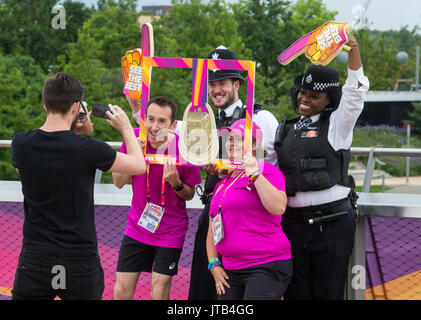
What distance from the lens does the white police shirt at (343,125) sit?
3273 mm

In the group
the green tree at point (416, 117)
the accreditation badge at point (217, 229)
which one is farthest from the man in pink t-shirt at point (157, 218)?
the green tree at point (416, 117)

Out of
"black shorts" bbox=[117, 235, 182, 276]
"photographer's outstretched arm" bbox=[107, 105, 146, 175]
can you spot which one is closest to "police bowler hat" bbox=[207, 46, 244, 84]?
"photographer's outstretched arm" bbox=[107, 105, 146, 175]

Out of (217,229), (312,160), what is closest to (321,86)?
(312,160)

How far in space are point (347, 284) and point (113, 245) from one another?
178cm

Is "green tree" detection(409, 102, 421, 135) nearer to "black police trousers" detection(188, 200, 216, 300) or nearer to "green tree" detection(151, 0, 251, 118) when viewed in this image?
"green tree" detection(151, 0, 251, 118)

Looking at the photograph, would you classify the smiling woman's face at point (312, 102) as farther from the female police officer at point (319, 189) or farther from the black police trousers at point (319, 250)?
the black police trousers at point (319, 250)

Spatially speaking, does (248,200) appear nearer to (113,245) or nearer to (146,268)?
(146,268)

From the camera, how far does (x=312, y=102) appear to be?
3.47m

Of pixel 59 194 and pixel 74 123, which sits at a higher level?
pixel 74 123

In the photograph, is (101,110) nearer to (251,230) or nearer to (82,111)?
(82,111)

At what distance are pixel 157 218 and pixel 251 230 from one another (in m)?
0.79

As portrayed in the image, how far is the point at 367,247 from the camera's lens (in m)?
3.88
